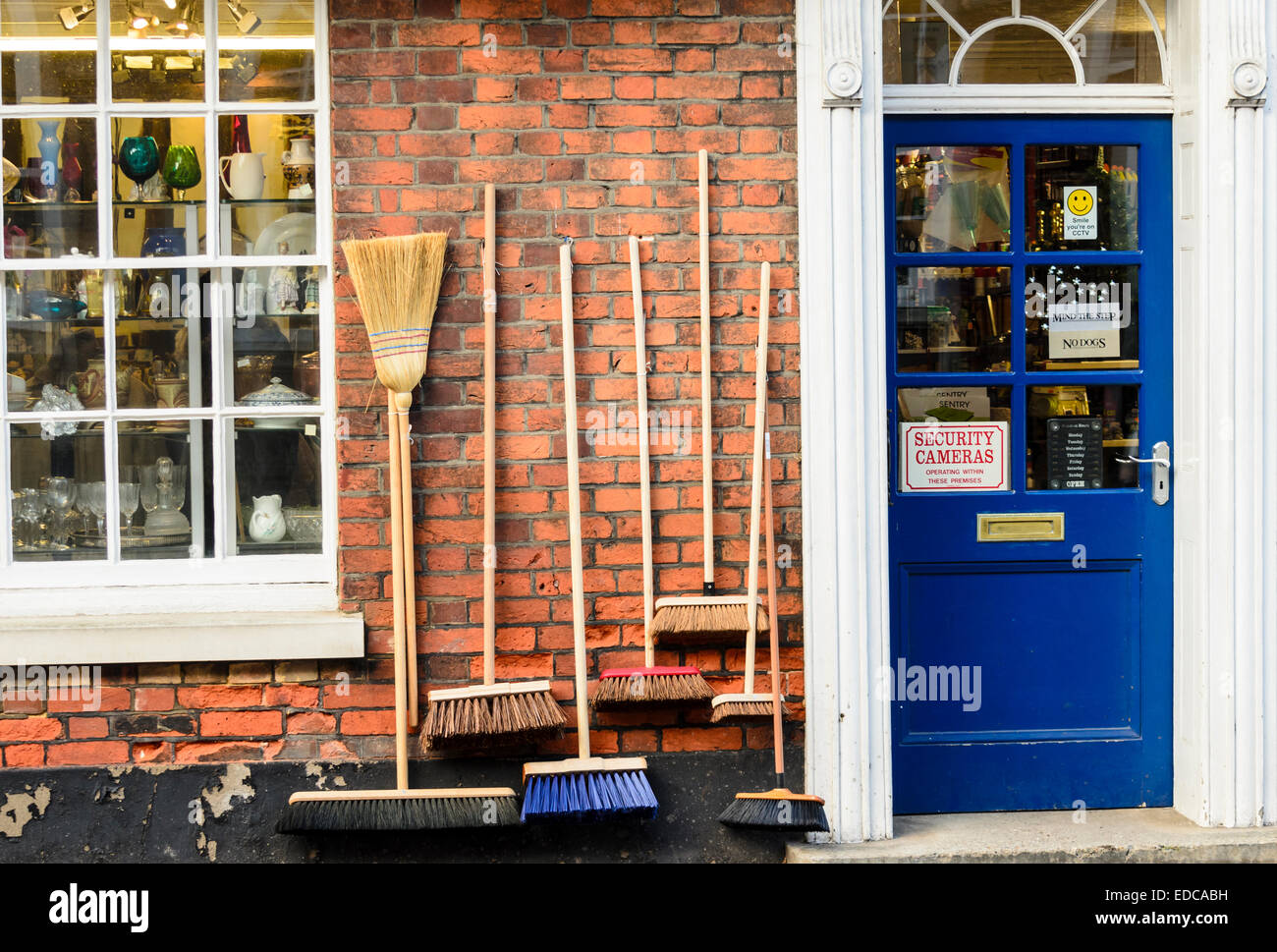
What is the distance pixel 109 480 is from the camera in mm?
3732

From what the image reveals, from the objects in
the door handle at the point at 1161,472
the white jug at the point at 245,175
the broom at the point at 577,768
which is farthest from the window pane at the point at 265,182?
the door handle at the point at 1161,472

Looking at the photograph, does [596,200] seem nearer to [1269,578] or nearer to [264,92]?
[264,92]

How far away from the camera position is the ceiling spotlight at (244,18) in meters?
3.71

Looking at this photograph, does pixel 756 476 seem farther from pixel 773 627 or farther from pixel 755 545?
pixel 773 627

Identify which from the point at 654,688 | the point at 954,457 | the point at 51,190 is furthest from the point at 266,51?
the point at 954,457

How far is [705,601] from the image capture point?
365 cm

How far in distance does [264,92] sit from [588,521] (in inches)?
68.3

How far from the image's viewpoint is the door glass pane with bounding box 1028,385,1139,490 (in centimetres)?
396

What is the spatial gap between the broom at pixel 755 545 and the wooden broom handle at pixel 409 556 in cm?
95

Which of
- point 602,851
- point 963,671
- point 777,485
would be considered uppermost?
point 777,485

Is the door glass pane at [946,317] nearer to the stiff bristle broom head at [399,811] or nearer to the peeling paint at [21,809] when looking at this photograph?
the stiff bristle broom head at [399,811]

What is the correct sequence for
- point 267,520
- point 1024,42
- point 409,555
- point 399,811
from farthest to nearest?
point 1024,42 → point 267,520 → point 409,555 → point 399,811

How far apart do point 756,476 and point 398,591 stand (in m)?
1.17

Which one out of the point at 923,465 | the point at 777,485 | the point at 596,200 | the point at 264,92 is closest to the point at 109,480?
the point at 264,92
